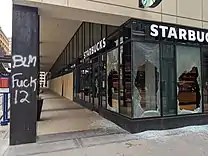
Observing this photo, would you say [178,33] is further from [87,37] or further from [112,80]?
[87,37]

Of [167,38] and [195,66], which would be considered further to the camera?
[195,66]

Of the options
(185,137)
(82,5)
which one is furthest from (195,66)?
(82,5)

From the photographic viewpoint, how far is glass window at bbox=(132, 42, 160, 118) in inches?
278

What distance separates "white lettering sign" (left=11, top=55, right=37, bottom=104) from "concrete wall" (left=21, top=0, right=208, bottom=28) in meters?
1.63

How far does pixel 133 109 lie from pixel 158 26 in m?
2.95

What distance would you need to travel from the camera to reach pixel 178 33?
7.51 meters

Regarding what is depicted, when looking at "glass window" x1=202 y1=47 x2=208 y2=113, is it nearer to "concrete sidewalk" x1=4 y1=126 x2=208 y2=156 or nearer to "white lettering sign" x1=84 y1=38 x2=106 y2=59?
"concrete sidewalk" x1=4 y1=126 x2=208 y2=156

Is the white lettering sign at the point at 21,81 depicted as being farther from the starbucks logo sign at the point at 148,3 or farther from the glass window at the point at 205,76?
the glass window at the point at 205,76

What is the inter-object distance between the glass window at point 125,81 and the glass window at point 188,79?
189 centimetres

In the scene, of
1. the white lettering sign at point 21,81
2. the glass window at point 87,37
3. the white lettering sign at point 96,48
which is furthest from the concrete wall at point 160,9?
the glass window at point 87,37

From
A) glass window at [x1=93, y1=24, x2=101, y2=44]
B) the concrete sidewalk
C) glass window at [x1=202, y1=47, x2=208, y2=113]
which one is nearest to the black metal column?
the concrete sidewalk

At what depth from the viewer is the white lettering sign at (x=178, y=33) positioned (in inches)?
283

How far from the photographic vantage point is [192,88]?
8148 mm

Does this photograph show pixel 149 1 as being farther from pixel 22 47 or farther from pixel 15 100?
pixel 15 100
